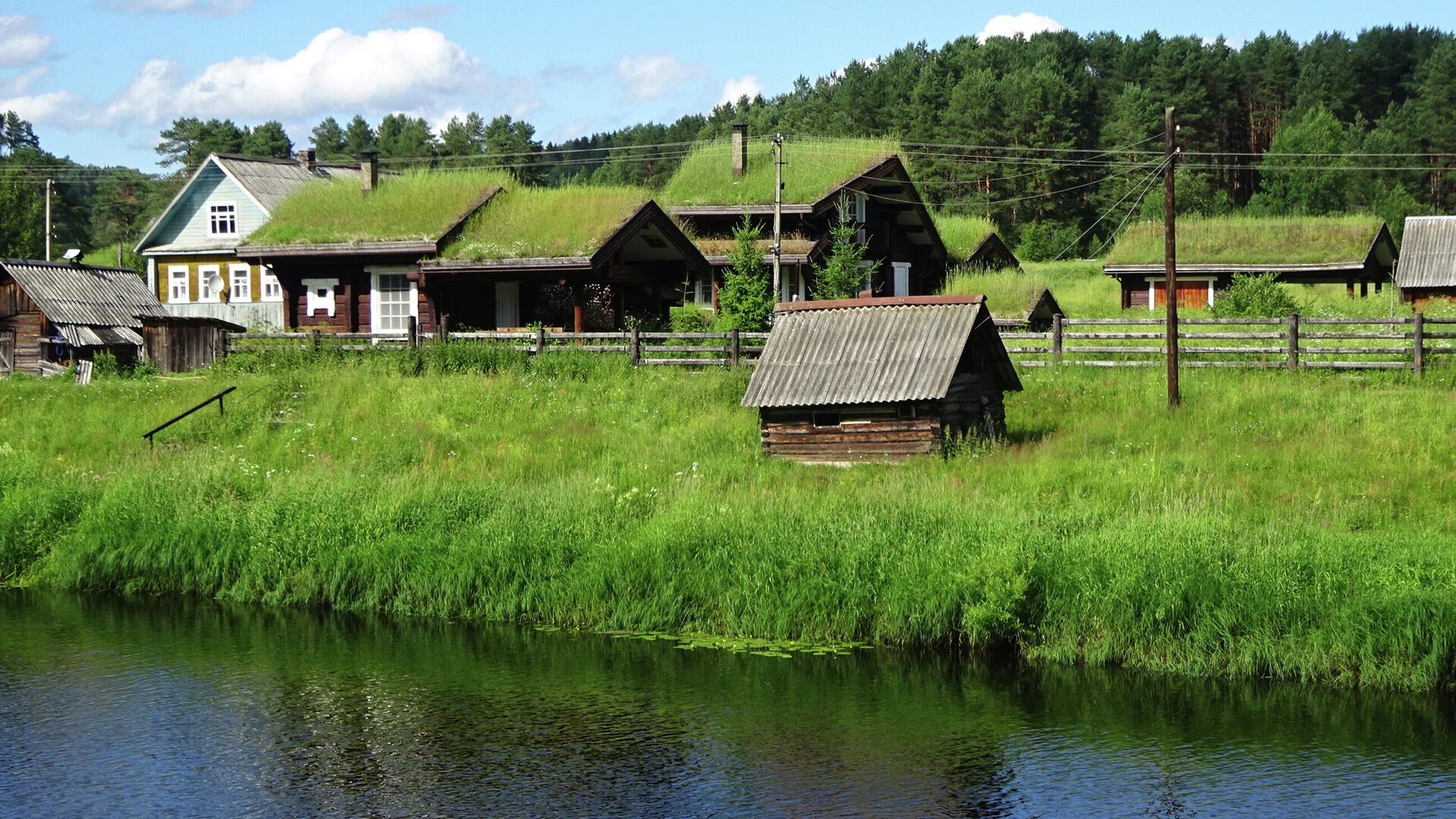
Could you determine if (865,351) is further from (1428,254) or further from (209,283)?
(209,283)

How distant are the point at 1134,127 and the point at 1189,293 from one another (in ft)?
113

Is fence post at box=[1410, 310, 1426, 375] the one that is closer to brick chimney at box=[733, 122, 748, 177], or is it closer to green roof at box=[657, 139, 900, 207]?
green roof at box=[657, 139, 900, 207]

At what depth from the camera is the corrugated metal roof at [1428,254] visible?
48.3 m

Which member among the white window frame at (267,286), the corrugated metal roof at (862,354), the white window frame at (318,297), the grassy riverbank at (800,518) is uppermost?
the white window frame at (267,286)

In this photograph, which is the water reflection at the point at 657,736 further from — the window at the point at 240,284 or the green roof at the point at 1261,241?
the green roof at the point at 1261,241

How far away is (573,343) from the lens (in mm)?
34062

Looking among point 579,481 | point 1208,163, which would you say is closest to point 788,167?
point 579,481

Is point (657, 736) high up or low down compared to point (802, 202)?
down

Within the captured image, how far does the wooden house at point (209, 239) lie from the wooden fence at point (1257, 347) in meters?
31.4

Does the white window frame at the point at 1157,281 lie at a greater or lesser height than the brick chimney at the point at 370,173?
lesser

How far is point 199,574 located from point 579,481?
6026 millimetres

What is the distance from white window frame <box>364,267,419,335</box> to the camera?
40906 millimetres

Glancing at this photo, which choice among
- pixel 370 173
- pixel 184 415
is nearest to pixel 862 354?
pixel 184 415

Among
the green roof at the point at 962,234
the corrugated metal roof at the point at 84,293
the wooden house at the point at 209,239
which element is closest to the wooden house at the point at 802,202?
the green roof at the point at 962,234
